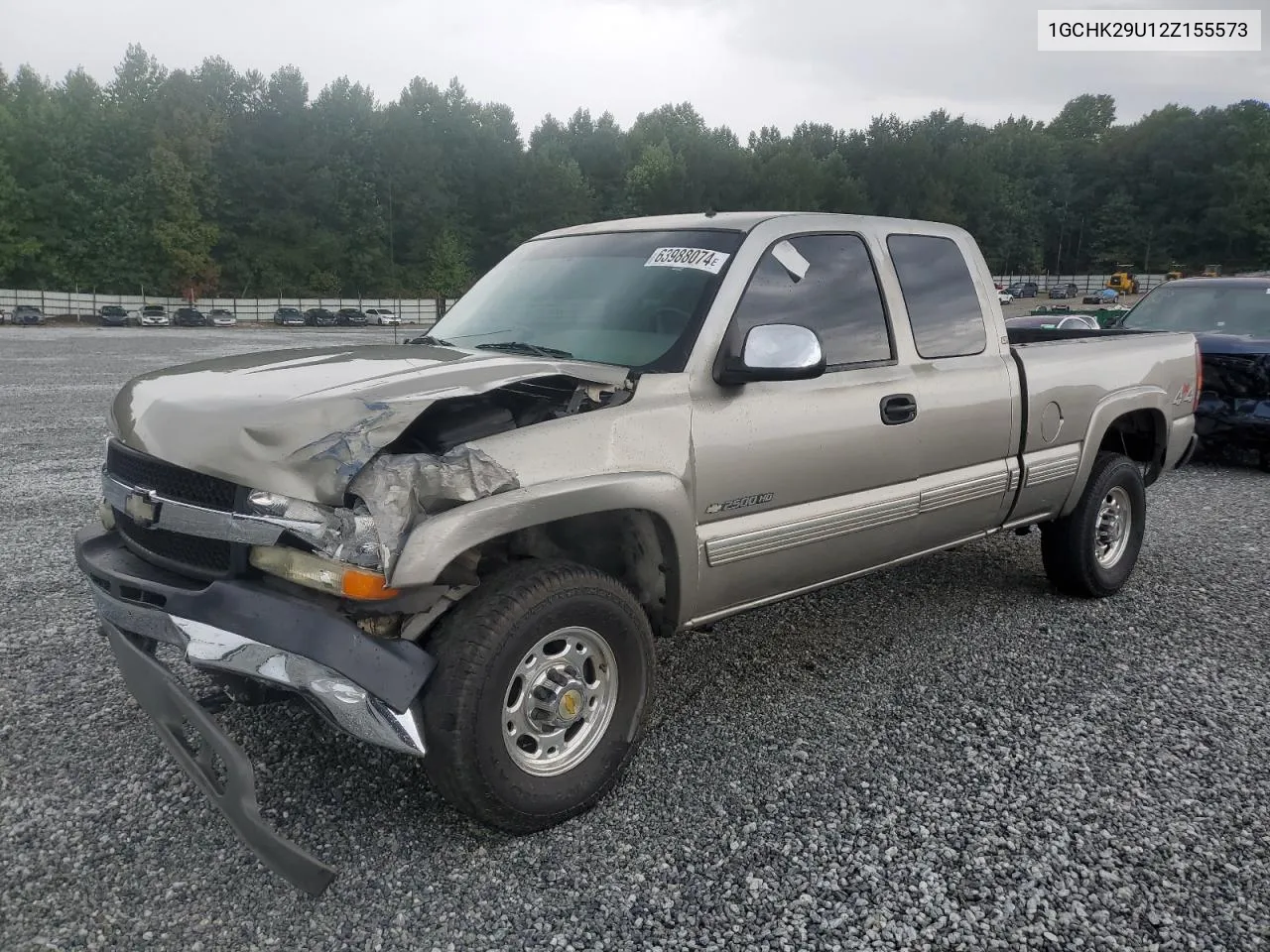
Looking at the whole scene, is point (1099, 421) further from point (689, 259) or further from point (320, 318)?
point (320, 318)

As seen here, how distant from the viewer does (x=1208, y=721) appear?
378 centimetres

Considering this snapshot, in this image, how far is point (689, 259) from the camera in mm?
3707

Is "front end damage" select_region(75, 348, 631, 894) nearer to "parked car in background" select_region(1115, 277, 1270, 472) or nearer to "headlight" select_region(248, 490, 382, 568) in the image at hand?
"headlight" select_region(248, 490, 382, 568)

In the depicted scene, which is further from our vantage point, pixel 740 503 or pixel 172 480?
pixel 740 503

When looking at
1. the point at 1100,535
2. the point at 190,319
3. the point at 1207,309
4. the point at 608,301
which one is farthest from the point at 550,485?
the point at 190,319

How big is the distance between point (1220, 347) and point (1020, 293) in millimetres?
79843

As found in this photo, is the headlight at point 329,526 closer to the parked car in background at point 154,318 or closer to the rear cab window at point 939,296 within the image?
the rear cab window at point 939,296

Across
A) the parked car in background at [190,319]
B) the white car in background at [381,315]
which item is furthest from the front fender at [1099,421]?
the white car in background at [381,315]

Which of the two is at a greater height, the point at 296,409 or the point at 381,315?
the point at 381,315

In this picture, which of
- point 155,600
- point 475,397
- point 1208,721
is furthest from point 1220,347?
point 155,600

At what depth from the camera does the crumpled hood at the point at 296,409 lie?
258 cm

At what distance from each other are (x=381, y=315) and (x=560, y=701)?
6647cm

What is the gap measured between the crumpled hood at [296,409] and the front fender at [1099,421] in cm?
287

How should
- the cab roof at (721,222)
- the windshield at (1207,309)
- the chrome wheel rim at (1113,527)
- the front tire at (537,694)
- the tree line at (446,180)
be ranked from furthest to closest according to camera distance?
the tree line at (446,180) → the windshield at (1207,309) → the chrome wheel rim at (1113,527) → the cab roof at (721,222) → the front tire at (537,694)
